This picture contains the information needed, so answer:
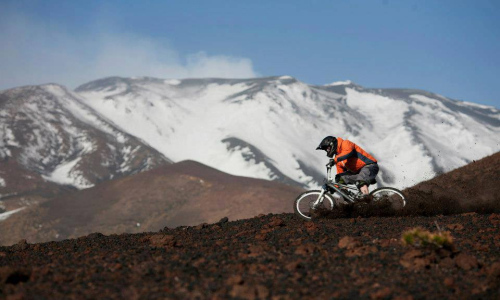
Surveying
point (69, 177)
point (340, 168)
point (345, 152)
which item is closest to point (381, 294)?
point (345, 152)

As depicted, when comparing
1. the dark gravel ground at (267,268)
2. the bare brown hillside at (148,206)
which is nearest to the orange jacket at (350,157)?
the dark gravel ground at (267,268)

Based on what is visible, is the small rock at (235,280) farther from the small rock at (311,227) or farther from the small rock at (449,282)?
the small rock at (311,227)

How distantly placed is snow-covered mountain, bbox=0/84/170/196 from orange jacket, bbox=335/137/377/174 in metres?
137

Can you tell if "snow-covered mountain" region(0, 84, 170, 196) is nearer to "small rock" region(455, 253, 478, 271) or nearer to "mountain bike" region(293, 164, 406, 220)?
"mountain bike" region(293, 164, 406, 220)

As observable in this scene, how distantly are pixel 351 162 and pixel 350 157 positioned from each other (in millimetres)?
126

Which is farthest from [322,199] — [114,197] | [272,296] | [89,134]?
[89,134]

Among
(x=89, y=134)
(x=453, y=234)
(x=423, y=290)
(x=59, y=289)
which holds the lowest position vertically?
(x=59, y=289)

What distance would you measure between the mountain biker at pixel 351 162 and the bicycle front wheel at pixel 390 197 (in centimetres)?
27

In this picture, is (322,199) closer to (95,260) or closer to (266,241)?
(266,241)

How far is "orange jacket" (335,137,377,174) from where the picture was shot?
13844mm

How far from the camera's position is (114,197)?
89.9 meters

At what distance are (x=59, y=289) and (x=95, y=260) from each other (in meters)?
1.77

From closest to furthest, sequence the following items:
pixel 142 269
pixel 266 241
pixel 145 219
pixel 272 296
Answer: pixel 272 296
pixel 142 269
pixel 266 241
pixel 145 219

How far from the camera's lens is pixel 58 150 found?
569 feet
